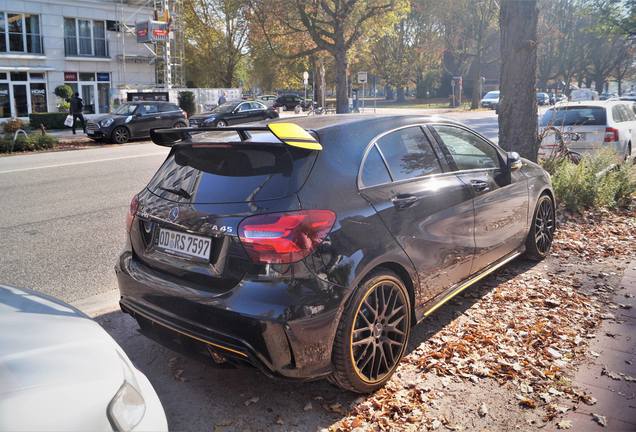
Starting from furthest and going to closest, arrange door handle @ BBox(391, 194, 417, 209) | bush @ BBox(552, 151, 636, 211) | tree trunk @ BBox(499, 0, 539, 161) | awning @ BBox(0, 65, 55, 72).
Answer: awning @ BBox(0, 65, 55, 72) < tree trunk @ BBox(499, 0, 539, 161) < bush @ BBox(552, 151, 636, 211) < door handle @ BBox(391, 194, 417, 209)

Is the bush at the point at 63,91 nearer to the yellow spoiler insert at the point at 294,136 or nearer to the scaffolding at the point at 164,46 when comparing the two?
the scaffolding at the point at 164,46

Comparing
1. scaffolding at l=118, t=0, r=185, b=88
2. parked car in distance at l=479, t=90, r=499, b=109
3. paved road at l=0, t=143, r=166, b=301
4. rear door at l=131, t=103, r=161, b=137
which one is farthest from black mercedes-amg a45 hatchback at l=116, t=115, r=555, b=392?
parked car in distance at l=479, t=90, r=499, b=109

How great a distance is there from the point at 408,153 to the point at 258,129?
1.16 metres

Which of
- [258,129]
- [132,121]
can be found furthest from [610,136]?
[132,121]

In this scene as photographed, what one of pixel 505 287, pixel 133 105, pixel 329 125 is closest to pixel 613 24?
pixel 133 105

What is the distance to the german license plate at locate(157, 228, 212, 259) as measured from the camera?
10.5 feet

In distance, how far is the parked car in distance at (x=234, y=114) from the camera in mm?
26031

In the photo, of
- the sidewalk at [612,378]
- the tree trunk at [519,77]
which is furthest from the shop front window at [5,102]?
the sidewalk at [612,378]

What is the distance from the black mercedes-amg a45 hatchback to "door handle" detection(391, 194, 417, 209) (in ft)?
0.03

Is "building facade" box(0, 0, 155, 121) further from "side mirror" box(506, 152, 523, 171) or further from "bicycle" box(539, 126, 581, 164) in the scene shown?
"side mirror" box(506, 152, 523, 171)

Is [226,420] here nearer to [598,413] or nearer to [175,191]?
[175,191]

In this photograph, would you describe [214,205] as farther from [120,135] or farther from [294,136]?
[120,135]

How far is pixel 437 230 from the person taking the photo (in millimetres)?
3975

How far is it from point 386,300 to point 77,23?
3635cm
